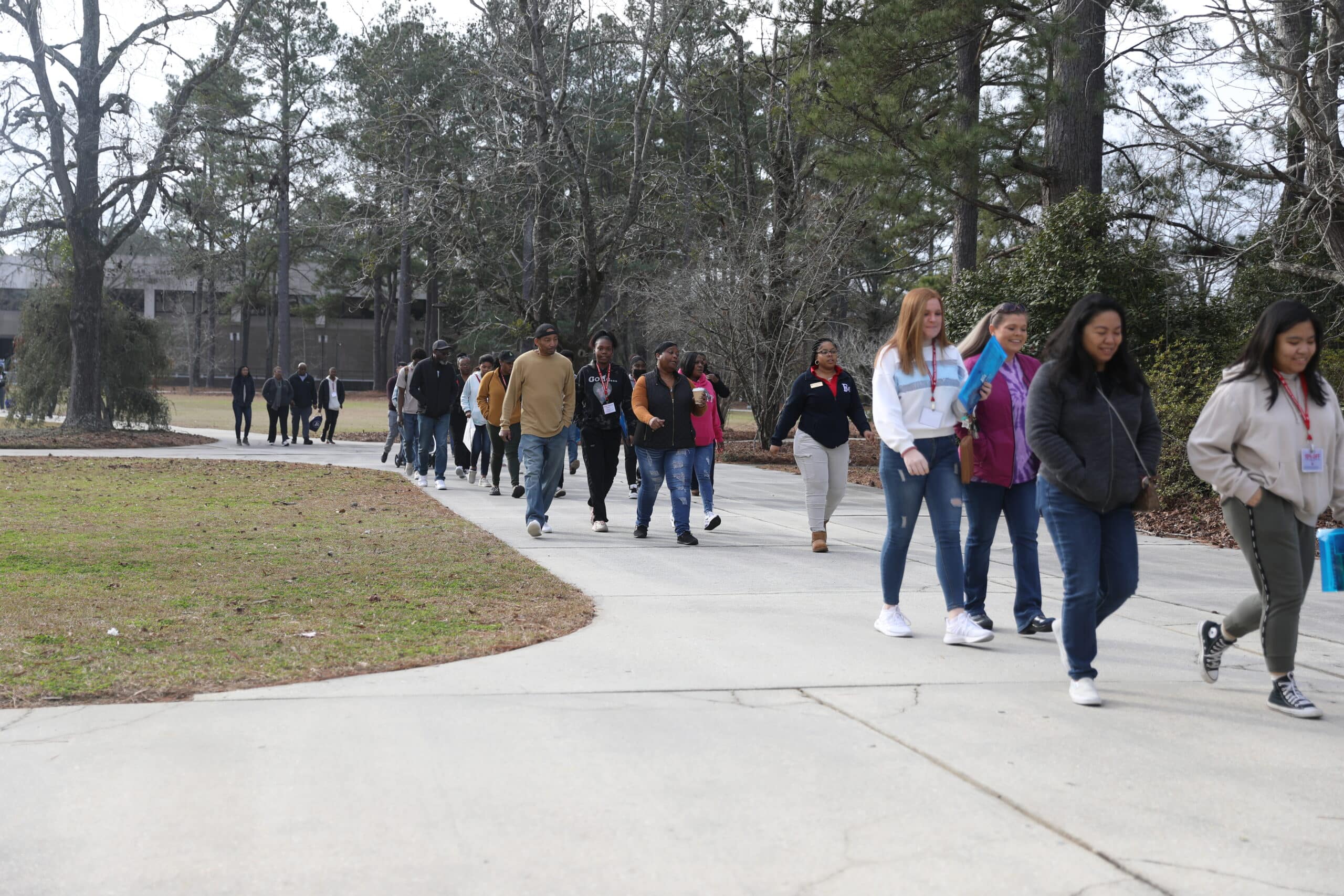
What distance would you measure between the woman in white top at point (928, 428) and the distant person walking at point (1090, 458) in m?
0.99

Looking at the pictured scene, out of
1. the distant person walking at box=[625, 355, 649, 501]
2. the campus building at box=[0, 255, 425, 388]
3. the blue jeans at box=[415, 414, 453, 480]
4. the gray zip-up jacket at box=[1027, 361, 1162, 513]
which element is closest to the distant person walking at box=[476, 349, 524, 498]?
the blue jeans at box=[415, 414, 453, 480]

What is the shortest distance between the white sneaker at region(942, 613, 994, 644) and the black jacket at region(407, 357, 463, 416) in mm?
10130

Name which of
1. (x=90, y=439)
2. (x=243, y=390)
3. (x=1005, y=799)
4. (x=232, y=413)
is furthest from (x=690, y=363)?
(x=232, y=413)

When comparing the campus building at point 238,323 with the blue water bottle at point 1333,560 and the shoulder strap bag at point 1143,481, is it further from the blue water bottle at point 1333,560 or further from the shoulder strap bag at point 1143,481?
the blue water bottle at point 1333,560

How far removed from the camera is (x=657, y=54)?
69.7 feet

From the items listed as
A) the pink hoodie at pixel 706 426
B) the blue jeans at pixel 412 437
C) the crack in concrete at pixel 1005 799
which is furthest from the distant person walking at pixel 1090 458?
the blue jeans at pixel 412 437

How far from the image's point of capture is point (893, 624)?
22.2ft

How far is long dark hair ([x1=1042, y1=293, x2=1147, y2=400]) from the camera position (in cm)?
538

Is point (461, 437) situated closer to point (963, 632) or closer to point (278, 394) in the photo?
point (278, 394)

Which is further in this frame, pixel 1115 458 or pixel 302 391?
pixel 302 391

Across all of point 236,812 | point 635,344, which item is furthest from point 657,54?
point 635,344

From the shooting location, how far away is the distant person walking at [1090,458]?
5324 millimetres

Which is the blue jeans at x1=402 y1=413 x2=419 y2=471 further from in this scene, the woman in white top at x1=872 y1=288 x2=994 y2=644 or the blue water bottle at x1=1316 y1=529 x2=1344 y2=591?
the blue water bottle at x1=1316 y1=529 x2=1344 y2=591

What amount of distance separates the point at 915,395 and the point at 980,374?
13.6 inches
